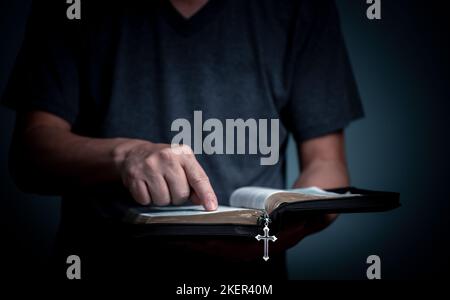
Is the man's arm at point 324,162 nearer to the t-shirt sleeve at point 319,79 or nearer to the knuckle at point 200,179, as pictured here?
the t-shirt sleeve at point 319,79

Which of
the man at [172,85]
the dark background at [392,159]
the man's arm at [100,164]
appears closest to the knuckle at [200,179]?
the man's arm at [100,164]

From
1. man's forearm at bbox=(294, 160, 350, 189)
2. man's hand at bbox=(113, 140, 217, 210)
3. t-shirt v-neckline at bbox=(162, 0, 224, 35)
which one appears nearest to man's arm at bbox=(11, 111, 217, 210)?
man's hand at bbox=(113, 140, 217, 210)

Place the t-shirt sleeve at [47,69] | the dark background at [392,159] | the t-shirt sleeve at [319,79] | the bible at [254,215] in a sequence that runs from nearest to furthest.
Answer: the bible at [254,215] → the t-shirt sleeve at [47,69] → the t-shirt sleeve at [319,79] → the dark background at [392,159]

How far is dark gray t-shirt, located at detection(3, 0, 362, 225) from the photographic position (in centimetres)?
103

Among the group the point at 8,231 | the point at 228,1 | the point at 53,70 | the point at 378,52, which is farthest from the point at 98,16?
the point at 378,52

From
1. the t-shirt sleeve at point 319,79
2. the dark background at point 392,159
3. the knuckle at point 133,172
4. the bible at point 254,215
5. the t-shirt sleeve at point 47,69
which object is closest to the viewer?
the bible at point 254,215

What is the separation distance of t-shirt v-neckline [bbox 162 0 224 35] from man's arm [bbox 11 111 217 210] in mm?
333

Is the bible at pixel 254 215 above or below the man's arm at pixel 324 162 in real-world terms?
below

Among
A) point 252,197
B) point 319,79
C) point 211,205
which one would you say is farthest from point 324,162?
point 211,205

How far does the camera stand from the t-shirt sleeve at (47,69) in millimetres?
985

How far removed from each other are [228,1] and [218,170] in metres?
0.40

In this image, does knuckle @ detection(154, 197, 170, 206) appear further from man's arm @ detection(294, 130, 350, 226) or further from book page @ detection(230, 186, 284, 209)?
man's arm @ detection(294, 130, 350, 226)

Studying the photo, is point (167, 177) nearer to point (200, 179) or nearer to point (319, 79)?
point (200, 179)
